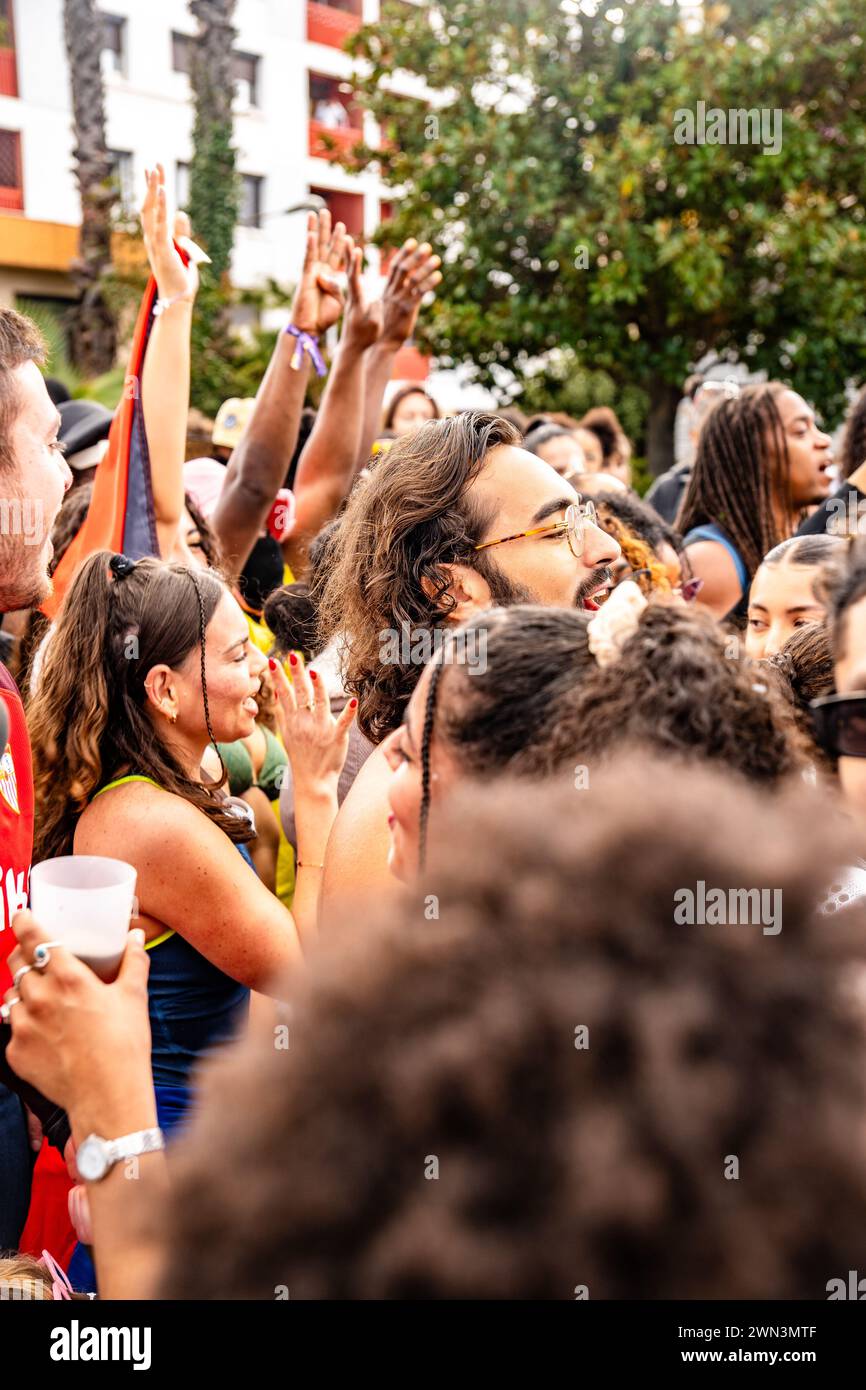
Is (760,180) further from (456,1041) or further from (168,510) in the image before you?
(456,1041)

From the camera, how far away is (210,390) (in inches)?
684

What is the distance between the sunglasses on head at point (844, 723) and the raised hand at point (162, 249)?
2.33 m

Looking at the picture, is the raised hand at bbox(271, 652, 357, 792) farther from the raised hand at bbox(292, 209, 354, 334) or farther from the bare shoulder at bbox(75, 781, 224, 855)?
the raised hand at bbox(292, 209, 354, 334)

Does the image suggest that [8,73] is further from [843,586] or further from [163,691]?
[843,586]

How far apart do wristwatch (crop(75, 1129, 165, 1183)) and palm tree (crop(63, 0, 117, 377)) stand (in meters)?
16.2

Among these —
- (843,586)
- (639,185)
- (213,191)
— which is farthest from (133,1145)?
(213,191)

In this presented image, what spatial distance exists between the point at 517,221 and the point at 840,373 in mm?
3460

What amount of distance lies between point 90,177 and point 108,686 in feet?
51.7

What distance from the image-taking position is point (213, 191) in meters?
19.3

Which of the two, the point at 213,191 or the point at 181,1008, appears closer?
the point at 181,1008

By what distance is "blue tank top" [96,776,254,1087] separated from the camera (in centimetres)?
225

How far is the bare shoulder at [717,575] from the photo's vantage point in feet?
13.6

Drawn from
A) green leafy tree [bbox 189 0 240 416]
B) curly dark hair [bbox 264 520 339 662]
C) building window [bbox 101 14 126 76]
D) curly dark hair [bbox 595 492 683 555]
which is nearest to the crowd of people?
curly dark hair [bbox 264 520 339 662]

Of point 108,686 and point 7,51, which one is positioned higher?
point 7,51
